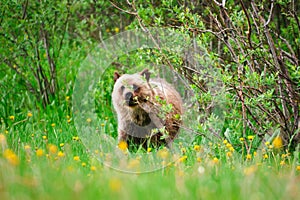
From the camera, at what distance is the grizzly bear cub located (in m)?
4.67

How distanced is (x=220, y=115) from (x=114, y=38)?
8.39 feet

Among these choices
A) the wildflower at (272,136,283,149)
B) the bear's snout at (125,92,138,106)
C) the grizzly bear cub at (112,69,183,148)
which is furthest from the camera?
the bear's snout at (125,92,138,106)

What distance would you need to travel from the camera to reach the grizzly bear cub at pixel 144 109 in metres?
4.67

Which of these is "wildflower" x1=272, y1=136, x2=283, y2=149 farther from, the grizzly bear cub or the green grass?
the grizzly bear cub

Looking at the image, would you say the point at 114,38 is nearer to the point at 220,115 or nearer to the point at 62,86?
the point at 62,86

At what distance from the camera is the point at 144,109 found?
482 cm

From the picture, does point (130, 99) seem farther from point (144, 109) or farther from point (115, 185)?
point (115, 185)

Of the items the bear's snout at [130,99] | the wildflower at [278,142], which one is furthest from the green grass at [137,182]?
the bear's snout at [130,99]

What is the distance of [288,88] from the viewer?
424 cm

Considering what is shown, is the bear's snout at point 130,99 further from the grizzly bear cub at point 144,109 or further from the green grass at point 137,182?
the green grass at point 137,182

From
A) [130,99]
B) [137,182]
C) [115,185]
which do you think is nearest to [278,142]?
[130,99]

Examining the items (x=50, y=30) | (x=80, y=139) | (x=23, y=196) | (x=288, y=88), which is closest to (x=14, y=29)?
(x=50, y=30)

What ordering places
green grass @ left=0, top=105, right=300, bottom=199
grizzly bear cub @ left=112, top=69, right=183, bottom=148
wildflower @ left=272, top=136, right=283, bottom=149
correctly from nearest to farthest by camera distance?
green grass @ left=0, top=105, right=300, bottom=199, wildflower @ left=272, top=136, right=283, bottom=149, grizzly bear cub @ left=112, top=69, right=183, bottom=148

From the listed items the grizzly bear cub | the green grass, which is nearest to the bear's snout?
the grizzly bear cub
